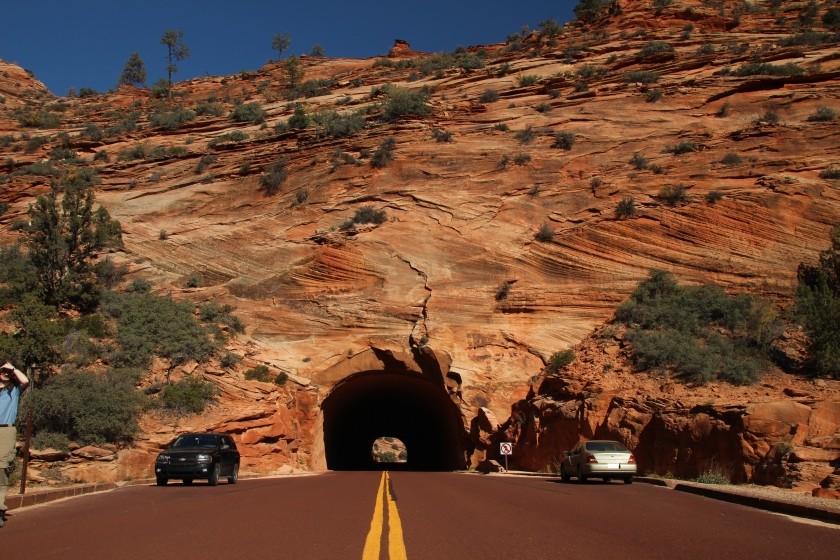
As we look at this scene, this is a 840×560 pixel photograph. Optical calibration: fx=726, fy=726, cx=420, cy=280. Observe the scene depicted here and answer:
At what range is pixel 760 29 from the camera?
53.0 meters

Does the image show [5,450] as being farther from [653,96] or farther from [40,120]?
[40,120]

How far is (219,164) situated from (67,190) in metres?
12.0

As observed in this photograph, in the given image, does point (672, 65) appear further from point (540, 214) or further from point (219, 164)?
point (219, 164)

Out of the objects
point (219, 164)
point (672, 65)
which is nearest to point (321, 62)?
point (219, 164)

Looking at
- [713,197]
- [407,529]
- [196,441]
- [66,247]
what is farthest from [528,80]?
[407,529]

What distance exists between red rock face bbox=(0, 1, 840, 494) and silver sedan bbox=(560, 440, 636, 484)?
2325 millimetres

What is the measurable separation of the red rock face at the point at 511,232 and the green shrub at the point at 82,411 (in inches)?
45.6

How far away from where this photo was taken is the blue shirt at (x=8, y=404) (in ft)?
31.9

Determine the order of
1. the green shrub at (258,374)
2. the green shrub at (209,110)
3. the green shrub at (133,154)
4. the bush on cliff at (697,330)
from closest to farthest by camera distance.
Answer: the bush on cliff at (697,330)
the green shrub at (258,374)
the green shrub at (133,154)
the green shrub at (209,110)

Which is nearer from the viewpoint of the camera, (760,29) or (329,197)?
(329,197)

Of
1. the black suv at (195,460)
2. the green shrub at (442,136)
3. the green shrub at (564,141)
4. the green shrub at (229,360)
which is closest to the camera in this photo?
the black suv at (195,460)

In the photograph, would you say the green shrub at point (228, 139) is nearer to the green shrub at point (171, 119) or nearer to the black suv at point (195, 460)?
the green shrub at point (171, 119)

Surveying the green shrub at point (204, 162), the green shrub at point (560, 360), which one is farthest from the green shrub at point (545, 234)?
the green shrub at point (204, 162)

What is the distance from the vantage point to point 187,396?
1068 inches
